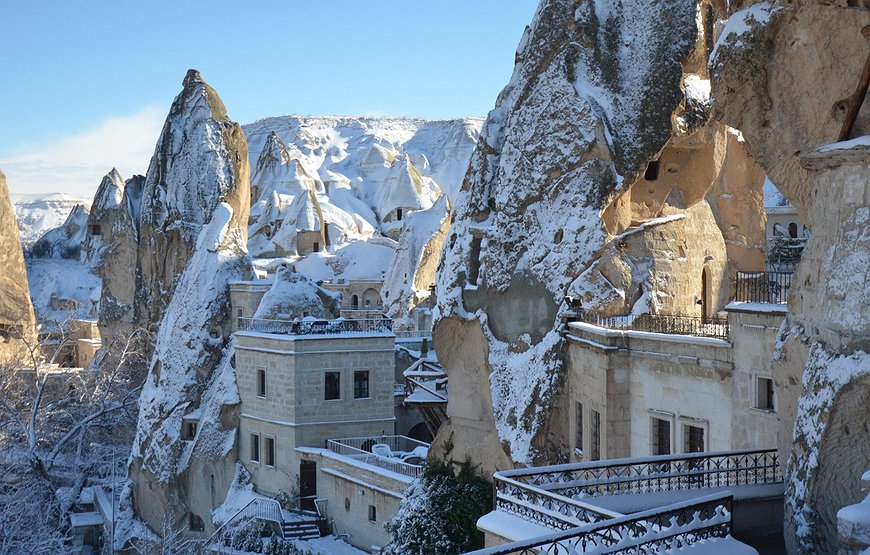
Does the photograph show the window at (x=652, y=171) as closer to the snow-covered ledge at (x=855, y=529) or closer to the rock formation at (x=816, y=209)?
the rock formation at (x=816, y=209)

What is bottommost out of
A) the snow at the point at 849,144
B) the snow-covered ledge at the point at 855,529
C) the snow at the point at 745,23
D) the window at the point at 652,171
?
the snow-covered ledge at the point at 855,529

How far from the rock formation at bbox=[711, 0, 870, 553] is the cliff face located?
308 inches

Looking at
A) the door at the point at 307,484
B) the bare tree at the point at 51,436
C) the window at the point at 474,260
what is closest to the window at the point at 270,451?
the door at the point at 307,484

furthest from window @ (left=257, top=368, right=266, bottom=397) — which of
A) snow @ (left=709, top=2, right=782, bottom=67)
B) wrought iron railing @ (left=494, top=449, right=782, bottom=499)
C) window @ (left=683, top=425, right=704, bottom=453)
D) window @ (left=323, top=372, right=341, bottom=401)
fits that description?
snow @ (left=709, top=2, right=782, bottom=67)

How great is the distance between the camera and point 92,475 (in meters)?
42.5

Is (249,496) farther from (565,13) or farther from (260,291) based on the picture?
(565,13)

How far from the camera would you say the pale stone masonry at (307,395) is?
104 ft

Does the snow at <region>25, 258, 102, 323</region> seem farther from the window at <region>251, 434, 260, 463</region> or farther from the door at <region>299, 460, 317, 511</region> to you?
the door at <region>299, 460, 317, 511</region>

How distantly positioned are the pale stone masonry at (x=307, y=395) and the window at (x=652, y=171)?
1178 cm

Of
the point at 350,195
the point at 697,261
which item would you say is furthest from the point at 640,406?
the point at 350,195

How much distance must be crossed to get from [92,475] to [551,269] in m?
26.5

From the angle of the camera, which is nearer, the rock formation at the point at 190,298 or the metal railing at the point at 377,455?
the metal railing at the point at 377,455

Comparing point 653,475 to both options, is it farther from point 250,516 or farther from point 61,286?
point 61,286

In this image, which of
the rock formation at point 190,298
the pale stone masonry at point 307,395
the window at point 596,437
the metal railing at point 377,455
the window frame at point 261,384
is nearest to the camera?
the window at point 596,437
